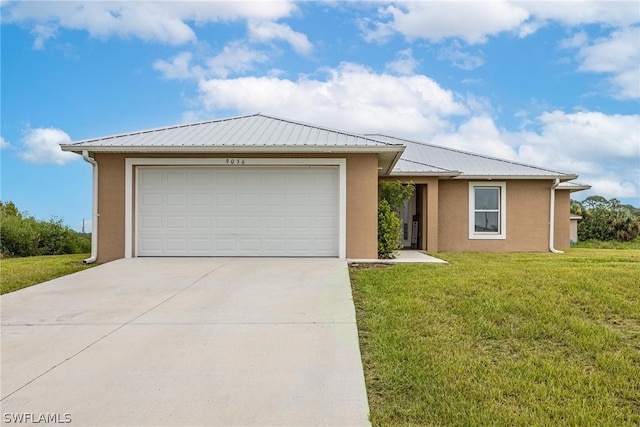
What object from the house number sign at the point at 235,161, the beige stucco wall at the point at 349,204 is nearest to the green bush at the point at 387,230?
the beige stucco wall at the point at 349,204

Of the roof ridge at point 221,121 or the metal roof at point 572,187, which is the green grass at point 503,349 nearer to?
the roof ridge at point 221,121

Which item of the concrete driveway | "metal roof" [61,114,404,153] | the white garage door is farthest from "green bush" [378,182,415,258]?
the concrete driveway

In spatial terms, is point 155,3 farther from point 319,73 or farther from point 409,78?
point 409,78

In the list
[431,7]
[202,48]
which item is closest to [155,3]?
[202,48]

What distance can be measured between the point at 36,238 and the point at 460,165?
15845 mm

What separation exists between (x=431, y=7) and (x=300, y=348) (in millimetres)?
9575

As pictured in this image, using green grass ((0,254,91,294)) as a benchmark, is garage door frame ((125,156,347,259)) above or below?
above

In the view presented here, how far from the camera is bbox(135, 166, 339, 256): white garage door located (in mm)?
11172

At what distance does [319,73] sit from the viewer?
1475 centimetres

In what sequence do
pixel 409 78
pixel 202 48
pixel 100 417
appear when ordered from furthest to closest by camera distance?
pixel 409 78 → pixel 202 48 → pixel 100 417

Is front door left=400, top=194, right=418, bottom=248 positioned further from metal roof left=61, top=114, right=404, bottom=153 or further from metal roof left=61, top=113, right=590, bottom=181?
metal roof left=61, top=114, right=404, bottom=153
